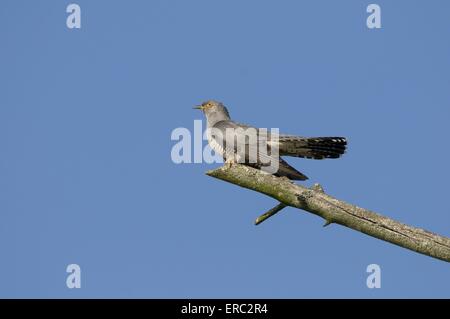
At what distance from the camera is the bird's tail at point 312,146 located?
8000mm

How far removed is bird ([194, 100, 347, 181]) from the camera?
8.09m

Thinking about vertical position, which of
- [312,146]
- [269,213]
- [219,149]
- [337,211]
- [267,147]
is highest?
[219,149]

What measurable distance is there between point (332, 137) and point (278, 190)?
1.77 meters

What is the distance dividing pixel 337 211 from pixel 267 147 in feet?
8.25

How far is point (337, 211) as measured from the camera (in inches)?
245

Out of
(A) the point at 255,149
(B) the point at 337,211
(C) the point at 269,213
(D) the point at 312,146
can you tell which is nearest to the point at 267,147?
(A) the point at 255,149

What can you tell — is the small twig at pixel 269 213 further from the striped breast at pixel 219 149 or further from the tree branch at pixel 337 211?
the striped breast at pixel 219 149

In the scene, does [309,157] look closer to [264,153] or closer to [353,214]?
[264,153]

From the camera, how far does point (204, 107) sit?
10.8 meters

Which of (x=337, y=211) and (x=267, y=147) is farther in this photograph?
(x=267, y=147)

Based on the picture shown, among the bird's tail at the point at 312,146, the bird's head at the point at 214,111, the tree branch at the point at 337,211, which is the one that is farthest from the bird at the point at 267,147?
the tree branch at the point at 337,211

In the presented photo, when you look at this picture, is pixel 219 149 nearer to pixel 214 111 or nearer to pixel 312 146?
pixel 214 111

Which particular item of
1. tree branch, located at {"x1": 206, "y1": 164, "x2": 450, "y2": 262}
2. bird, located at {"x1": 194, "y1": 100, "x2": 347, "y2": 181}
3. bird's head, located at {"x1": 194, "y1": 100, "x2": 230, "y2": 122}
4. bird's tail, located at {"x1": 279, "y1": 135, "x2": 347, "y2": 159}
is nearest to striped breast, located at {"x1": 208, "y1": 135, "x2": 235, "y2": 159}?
bird, located at {"x1": 194, "y1": 100, "x2": 347, "y2": 181}

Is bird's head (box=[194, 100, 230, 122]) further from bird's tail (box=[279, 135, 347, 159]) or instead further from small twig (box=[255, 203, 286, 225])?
small twig (box=[255, 203, 286, 225])
